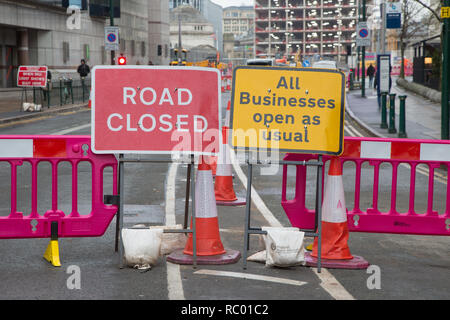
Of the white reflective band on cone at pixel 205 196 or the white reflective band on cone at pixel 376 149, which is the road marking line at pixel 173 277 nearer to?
the white reflective band on cone at pixel 205 196

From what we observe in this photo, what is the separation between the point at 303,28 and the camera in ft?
549

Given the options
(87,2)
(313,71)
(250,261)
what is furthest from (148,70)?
(87,2)

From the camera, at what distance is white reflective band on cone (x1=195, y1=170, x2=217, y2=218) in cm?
716

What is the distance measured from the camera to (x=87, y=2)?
6256 cm

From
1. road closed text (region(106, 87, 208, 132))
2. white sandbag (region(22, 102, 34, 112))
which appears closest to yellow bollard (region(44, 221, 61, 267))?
road closed text (region(106, 87, 208, 132))

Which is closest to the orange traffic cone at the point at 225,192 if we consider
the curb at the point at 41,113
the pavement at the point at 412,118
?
the pavement at the point at 412,118

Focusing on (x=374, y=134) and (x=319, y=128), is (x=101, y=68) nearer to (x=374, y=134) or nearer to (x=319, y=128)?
→ (x=319, y=128)

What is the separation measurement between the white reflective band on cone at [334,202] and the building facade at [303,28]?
15279 cm

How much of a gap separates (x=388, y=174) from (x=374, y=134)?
7.43 metres

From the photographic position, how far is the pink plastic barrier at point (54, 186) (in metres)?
7.29

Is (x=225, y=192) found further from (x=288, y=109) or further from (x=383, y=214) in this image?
(x=288, y=109)

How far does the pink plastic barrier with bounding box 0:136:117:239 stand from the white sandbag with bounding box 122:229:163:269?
581 mm

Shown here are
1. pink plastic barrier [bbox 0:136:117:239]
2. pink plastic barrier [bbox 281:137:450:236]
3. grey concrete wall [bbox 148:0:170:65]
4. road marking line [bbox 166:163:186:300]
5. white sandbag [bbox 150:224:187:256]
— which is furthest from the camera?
grey concrete wall [bbox 148:0:170:65]

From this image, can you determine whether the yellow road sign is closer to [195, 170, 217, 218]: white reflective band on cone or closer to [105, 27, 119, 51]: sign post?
[195, 170, 217, 218]: white reflective band on cone
